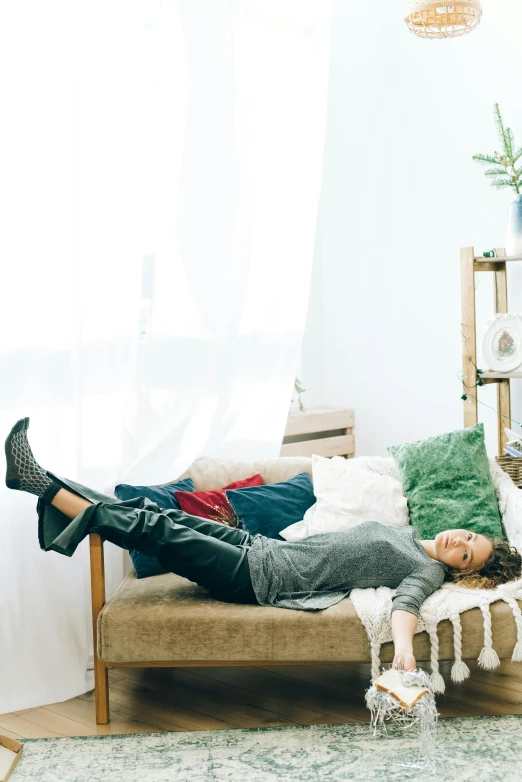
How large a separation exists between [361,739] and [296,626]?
1.17ft

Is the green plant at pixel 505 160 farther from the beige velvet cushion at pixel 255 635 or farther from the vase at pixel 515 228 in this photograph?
the beige velvet cushion at pixel 255 635

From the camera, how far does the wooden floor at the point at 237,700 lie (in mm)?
2564

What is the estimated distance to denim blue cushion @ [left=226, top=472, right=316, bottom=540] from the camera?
298 cm

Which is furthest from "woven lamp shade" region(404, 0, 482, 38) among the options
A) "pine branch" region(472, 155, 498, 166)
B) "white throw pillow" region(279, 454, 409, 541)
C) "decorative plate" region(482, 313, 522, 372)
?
"white throw pillow" region(279, 454, 409, 541)

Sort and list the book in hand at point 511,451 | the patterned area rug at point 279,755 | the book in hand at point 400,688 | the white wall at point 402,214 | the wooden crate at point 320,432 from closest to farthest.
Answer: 1. the book in hand at point 400,688
2. the patterned area rug at point 279,755
3. the book in hand at point 511,451
4. the white wall at point 402,214
5. the wooden crate at point 320,432

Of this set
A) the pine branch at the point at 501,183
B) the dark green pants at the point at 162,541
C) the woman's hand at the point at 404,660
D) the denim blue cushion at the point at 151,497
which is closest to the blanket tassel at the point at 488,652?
the woman's hand at the point at 404,660

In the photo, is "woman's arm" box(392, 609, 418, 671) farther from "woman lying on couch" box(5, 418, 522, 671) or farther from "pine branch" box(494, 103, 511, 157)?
"pine branch" box(494, 103, 511, 157)

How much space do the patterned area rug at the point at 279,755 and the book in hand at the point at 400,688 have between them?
277 millimetres

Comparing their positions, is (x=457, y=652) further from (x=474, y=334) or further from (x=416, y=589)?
(x=474, y=334)

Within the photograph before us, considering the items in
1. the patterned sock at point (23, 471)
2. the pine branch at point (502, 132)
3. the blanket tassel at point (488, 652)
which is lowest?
the blanket tassel at point (488, 652)

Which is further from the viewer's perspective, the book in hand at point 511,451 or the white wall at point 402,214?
the white wall at point 402,214

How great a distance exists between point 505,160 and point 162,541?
6.73 feet

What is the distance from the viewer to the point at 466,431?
3178 millimetres

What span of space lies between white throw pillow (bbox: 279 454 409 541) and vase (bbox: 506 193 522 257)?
1.03 m
